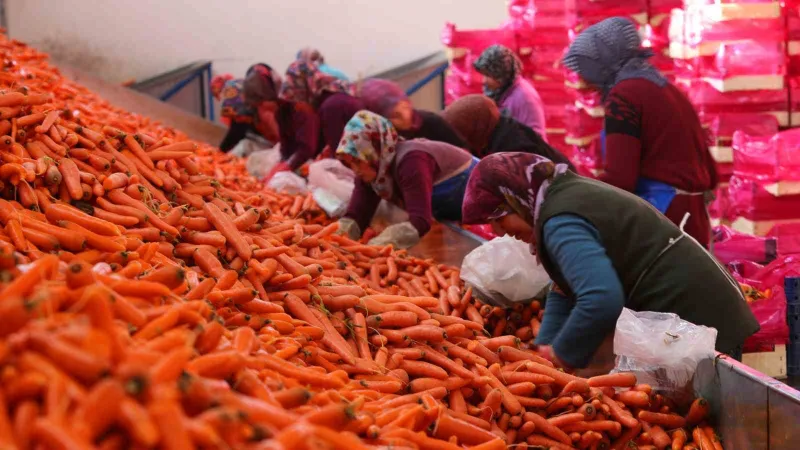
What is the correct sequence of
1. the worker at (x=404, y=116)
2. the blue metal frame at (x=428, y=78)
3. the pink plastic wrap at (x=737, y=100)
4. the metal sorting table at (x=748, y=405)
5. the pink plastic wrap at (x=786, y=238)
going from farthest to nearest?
1. the blue metal frame at (x=428, y=78)
2. the pink plastic wrap at (x=737, y=100)
3. the worker at (x=404, y=116)
4. the pink plastic wrap at (x=786, y=238)
5. the metal sorting table at (x=748, y=405)

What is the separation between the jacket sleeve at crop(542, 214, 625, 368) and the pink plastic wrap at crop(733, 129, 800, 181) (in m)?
2.59

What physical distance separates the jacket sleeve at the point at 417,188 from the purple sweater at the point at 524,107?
1.27 metres

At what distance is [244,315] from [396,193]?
7.18 feet

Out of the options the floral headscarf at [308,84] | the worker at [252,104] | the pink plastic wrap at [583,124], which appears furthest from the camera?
the worker at [252,104]

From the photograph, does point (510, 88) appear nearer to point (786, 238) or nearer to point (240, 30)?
point (786, 238)

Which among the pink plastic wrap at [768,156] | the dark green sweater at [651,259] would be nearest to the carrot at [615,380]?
the dark green sweater at [651,259]

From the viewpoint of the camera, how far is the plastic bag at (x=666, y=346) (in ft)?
8.81

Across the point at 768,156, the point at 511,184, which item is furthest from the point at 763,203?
the point at 511,184

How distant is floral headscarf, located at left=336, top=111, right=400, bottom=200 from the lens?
4422 millimetres

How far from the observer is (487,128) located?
4758 mm

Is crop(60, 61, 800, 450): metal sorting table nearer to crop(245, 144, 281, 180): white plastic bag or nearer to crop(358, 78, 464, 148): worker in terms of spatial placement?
crop(358, 78, 464, 148): worker

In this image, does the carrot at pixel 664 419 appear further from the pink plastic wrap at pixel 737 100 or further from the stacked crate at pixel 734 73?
Result: the pink plastic wrap at pixel 737 100

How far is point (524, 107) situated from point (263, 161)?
2977mm

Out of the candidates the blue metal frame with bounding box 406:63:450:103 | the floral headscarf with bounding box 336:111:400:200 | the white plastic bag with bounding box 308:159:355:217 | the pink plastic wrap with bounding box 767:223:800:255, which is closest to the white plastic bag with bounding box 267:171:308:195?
the white plastic bag with bounding box 308:159:355:217
